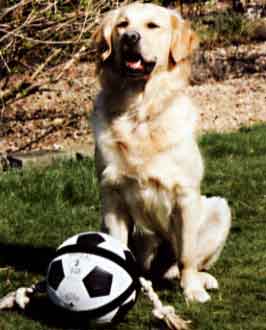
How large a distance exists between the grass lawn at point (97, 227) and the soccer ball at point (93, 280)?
176 millimetres

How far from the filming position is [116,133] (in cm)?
491

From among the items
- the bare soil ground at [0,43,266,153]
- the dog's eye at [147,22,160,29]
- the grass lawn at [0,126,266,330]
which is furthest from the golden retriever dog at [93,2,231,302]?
the bare soil ground at [0,43,266,153]

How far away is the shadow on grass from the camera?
547 cm

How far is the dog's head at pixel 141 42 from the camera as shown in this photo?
4.91m

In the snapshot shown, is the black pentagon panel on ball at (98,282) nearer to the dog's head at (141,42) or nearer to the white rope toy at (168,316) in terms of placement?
the white rope toy at (168,316)

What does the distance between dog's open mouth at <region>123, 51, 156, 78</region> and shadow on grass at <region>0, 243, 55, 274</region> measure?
1369mm

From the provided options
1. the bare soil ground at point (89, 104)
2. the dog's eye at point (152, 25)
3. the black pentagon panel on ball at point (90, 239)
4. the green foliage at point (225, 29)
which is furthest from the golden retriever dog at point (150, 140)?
the green foliage at point (225, 29)

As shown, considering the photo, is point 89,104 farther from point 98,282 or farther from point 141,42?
point 98,282

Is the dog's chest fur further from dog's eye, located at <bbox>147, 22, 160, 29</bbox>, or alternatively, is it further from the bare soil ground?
the bare soil ground

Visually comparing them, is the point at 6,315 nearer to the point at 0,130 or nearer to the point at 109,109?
the point at 109,109

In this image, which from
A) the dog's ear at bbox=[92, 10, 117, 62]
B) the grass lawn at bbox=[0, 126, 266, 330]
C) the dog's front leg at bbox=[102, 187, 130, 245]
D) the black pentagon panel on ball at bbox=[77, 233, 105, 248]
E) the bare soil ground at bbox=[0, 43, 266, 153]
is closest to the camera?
the black pentagon panel on ball at bbox=[77, 233, 105, 248]

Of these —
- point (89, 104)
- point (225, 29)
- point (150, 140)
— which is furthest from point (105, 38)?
point (225, 29)

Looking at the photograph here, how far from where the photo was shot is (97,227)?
6.34 metres

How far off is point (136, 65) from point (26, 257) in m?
1.55
